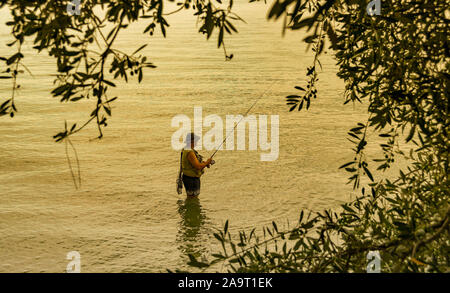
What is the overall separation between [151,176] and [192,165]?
135 inches

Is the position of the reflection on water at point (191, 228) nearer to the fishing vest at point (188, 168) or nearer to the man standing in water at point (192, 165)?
the man standing in water at point (192, 165)

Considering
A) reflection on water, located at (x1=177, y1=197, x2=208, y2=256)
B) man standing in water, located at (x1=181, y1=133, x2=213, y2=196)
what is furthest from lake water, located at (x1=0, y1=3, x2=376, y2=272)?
man standing in water, located at (x1=181, y1=133, x2=213, y2=196)

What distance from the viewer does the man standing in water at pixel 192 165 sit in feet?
39.1

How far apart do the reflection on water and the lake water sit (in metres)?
0.02

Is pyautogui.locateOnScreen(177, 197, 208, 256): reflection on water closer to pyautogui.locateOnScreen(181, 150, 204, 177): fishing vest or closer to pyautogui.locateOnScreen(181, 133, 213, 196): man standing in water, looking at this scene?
pyautogui.locateOnScreen(181, 133, 213, 196): man standing in water

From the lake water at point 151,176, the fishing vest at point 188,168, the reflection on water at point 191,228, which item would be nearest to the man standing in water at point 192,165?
the fishing vest at point 188,168

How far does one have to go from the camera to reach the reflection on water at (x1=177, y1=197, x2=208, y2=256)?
35.4 ft

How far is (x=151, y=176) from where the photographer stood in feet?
50.6

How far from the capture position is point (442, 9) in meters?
4.14

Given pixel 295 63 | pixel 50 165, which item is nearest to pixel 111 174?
pixel 50 165

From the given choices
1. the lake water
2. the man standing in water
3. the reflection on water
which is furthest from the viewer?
the man standing in water
